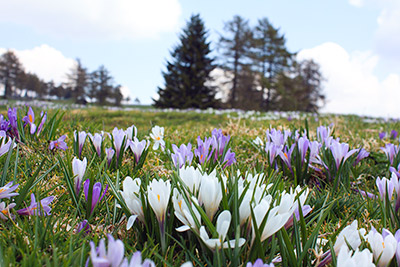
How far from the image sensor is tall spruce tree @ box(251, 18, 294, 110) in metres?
39.6

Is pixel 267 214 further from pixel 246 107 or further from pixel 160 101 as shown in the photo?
pixel 246 107

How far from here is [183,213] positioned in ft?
3.67

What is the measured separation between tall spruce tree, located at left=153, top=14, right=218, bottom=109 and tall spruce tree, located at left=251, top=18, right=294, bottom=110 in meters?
7.86

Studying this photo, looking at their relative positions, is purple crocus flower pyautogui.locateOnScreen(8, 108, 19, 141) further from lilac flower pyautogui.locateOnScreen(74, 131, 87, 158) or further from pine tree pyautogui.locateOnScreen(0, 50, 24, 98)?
pine tree pyautogui.locateOnScreen(0, 50, 24, 98)

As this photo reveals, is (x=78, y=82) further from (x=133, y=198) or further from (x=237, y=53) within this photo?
(x=133, y=198)

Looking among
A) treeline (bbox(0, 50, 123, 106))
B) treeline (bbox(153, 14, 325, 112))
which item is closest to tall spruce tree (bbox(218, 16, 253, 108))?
treeline (bbox(153, 14, 325, 112))

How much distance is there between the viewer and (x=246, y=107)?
37.7m

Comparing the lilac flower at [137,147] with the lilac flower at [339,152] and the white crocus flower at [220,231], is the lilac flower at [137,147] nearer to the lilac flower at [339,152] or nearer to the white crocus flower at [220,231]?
the white crocus flower at [220,231]

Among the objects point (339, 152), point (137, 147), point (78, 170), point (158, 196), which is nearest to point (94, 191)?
point (78, 170)

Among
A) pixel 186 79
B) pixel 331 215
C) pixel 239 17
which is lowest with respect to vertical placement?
pixel 331 215

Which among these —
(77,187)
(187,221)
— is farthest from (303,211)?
(77,187)

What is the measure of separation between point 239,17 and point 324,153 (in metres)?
40.3

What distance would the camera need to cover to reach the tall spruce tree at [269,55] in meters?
39.6

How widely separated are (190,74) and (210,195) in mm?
33760
